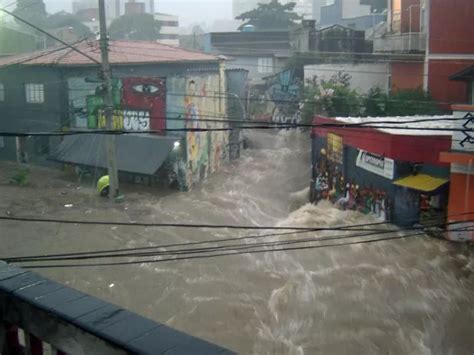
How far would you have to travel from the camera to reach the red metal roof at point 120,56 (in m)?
21.5

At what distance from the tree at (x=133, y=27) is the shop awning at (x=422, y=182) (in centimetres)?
4306

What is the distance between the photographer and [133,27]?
53.2m

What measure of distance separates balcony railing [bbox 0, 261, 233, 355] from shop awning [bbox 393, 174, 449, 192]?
456 inches

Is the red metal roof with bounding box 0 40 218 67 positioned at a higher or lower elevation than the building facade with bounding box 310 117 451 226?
higher

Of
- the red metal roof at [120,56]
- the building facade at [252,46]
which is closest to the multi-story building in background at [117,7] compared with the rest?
the building facade at [252,46]

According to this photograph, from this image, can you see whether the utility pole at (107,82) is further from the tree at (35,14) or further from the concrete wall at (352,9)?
the concrete wall at (352,9)

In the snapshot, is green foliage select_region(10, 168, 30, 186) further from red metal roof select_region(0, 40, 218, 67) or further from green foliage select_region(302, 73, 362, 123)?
green foliage select_region(302, 73, 362, 123)

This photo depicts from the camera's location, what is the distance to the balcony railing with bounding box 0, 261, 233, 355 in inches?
69.4

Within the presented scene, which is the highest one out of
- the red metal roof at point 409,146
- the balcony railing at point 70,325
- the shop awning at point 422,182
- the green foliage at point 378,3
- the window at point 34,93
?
the green foliage at point 378,3

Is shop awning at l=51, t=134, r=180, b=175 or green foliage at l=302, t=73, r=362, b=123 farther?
green foliage at l=302, t=73, r=362, b=123

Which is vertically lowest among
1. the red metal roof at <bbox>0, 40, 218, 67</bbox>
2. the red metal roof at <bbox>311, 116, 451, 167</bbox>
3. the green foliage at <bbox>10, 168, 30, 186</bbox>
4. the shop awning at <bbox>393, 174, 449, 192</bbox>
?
the green foliage at <bbox>10, 168, 30, 186</bbox>

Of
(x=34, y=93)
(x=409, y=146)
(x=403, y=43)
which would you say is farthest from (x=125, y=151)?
(x=403, y=43)

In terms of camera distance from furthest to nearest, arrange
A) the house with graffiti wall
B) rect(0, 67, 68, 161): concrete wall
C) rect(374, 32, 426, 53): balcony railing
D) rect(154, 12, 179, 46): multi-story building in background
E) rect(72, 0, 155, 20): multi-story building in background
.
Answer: rect(154, 12, 179, 46): multi-story building in background, rect(72, 0, 155, 20): multi-story building in background, rect(0, 67, 68, 161): concrete wall, rect(374, 32, 426, 53): balcony railing, the house with graffiti wall

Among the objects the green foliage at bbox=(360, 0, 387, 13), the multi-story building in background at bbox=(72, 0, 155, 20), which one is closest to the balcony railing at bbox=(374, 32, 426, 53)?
the green foliage at bbox=(360, 0, 387, 13)
